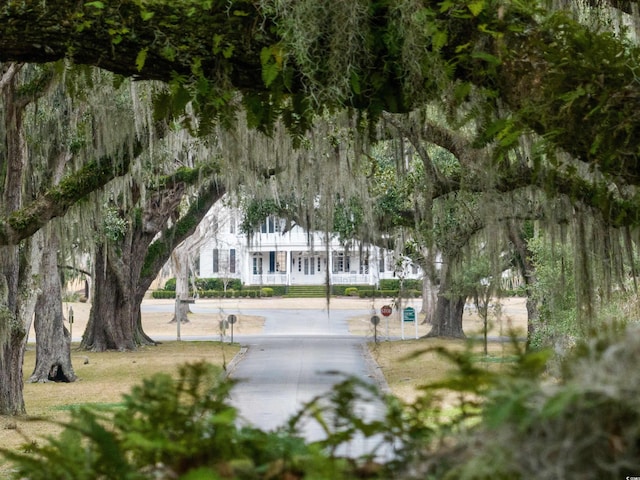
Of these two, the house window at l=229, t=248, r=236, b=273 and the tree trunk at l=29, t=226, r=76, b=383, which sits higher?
the house window at l=229, t=248, r=236, b=273

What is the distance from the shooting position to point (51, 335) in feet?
67.7

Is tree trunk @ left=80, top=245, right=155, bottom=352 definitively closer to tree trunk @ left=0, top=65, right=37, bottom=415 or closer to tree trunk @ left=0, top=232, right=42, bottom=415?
tree trunk @ left=0, top=65, right=37, bottom=415

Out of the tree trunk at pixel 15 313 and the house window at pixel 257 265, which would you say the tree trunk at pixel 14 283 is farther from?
the house window at pixel 257 265

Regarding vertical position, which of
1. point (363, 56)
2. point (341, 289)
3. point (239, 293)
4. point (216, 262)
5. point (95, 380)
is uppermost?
point (216, 262)

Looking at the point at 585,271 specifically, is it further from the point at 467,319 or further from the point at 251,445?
the point at 467,319

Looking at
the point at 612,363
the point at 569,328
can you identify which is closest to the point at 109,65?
the point at 612,363

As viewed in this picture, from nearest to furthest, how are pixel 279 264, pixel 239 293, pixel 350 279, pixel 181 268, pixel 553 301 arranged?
pixel 553 301
pixel 181 268
pixel 239 293
pixel 350 279
pixel 279 264

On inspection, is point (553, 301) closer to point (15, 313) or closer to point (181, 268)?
point (15, 313)

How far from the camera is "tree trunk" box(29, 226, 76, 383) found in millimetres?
20328

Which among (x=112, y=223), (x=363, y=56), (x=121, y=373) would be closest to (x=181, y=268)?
(x=112, y=223)

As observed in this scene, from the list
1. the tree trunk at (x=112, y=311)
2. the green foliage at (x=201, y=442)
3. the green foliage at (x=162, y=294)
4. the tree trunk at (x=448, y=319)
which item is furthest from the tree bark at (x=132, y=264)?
the green foliage at (x=162, y=294)

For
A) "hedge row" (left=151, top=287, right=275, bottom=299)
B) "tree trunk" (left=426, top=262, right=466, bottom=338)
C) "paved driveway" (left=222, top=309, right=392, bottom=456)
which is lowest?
"paved driveway" (left=222, top=309, right=392, bottom=456)

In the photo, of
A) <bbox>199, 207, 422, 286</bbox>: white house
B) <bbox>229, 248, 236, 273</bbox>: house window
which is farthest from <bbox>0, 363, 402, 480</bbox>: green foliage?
<bbox>229, 248, 236, 273</bbox>: house window

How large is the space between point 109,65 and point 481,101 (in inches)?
74.3
